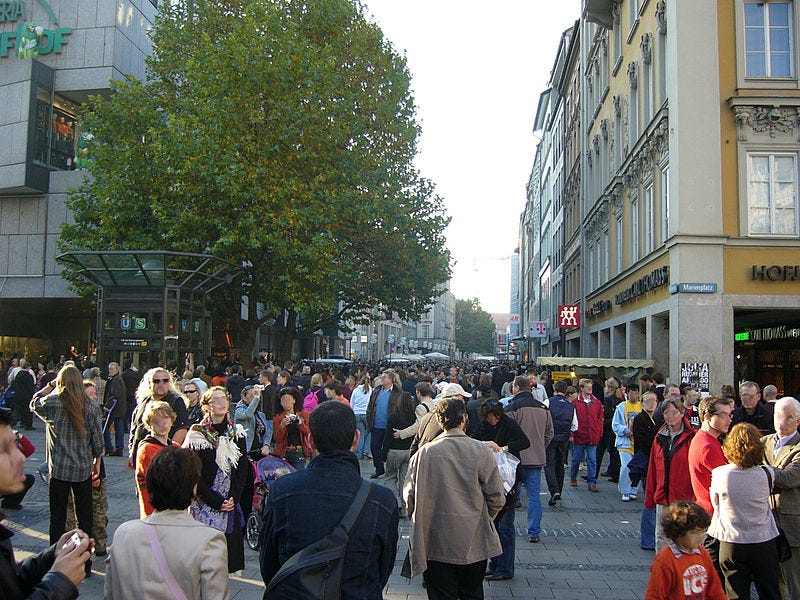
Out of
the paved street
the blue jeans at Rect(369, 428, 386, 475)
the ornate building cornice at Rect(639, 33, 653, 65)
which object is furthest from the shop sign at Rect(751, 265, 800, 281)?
the blue jeans at Rect(369, 428, 386, 475)

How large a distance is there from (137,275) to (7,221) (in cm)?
2059

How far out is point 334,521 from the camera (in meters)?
3.38

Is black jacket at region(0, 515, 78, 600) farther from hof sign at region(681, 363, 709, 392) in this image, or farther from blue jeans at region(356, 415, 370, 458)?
hof sign at region(681, 363, 709, 392)

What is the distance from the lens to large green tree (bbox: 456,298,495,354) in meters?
136

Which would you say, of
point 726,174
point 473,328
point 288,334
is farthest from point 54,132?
point 473,328

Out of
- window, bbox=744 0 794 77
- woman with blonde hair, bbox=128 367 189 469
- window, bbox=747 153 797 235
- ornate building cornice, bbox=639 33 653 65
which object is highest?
ornate building cornice, bbox=639 33 653 65

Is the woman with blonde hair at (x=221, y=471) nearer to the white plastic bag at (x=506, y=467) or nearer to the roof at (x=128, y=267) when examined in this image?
the white plastic bag at (x=506, y=467)

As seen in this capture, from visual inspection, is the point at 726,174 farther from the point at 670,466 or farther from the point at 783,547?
the point at 783,547

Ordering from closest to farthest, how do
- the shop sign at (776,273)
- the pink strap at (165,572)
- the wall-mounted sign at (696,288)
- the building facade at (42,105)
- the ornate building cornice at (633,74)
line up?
the pink strap at (165,572) < the shop sign at (776,273) < the wall-mounted sign at (696,288) < the ornate building cornice at (633,74) < the building facade at (42,105)

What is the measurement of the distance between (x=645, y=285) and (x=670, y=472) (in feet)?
49.8

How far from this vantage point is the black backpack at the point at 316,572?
3.17 meters

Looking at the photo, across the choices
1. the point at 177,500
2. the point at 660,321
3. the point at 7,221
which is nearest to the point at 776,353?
the point at 660,321

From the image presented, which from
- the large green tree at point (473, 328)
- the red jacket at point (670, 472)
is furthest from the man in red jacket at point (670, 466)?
the large green tree at point (473, 328)

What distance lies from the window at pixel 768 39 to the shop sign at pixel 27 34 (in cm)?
2986
